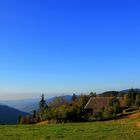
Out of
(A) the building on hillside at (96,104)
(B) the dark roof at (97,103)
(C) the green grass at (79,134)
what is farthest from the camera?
(B) the dark roof at (97,103)

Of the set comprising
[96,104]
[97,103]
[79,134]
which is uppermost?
[97,103]

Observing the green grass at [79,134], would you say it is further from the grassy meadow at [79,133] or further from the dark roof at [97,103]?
the dark roof at [97,103]

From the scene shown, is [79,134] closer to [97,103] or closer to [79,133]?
[79,133]

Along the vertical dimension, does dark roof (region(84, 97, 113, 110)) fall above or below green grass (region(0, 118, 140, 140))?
above

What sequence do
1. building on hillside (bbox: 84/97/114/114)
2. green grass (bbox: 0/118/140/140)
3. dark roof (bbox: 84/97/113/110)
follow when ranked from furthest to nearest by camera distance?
dark roof (bbox: 84/97/113/110) < building on hillside (bbox: 84/97/114/114) < green grass (bbox: 0/118/140/140)

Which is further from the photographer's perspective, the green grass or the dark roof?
the dark roof

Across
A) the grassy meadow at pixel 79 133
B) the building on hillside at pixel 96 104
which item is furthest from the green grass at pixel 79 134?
the building on hillside at pixel 96 104

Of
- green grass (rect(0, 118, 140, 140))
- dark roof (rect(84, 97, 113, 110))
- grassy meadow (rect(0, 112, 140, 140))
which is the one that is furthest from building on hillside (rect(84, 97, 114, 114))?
green grass (rect(0, 118, 140, 140))

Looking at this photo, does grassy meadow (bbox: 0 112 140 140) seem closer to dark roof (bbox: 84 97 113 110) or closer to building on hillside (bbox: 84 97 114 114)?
building on hillside (bbox: 84 97 114 114)

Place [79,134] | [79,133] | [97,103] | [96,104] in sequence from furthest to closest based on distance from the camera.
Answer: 1. [97,103]
2. [96,104]
3. [79,133]
4. [79,134]

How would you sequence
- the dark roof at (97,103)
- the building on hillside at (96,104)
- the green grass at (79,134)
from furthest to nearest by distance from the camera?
the dark roof at (97,103) → the building on hillside at (96,104) → the green grass at (79,134)

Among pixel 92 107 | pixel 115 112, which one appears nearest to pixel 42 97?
pixel 92 107

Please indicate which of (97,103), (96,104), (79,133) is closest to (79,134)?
(79,133)

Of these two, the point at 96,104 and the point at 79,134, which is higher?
the point at 96,104
